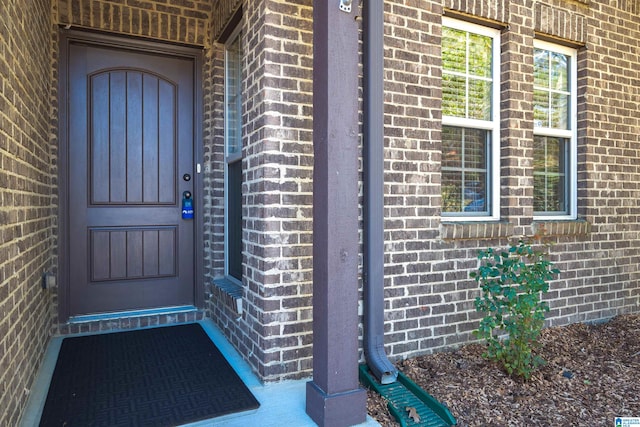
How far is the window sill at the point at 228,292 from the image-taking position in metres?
3.04

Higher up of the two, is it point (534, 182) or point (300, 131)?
point (300, 131)

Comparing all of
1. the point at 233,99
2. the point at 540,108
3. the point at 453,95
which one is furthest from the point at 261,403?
the point at 540,108

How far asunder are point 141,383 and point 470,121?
302 centimetres

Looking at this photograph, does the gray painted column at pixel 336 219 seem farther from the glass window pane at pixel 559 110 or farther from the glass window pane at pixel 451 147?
the glass window pane at pixel 559 110

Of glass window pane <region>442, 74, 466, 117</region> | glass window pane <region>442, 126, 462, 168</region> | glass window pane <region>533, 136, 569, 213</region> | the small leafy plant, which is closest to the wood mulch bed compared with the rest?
the small leafy plant

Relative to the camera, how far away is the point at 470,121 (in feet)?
11.5

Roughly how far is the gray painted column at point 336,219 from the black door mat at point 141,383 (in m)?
0.50

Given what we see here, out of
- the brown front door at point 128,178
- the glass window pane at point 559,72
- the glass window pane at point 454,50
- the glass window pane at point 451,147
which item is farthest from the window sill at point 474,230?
the brown front door at point 128,178

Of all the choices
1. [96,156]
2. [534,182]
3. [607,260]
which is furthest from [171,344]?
[607,260]

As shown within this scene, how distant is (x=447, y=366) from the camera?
3.03 meters

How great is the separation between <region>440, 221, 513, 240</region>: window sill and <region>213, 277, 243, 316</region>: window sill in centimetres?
156

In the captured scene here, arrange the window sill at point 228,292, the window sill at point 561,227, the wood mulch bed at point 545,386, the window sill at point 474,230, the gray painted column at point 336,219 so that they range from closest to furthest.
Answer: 1. the gray painted column at point 336,219
2. the wood mulch bed at point 545,386
3. the window sill at point 228,292
4. the window sill at point 474,230
5. the window sill at point 561,227

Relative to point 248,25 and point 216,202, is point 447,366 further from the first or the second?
point 248,25

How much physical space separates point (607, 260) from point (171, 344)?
13.2 ft
